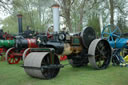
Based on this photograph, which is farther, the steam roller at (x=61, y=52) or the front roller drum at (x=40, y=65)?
the steam roller at (x=61, y=52)

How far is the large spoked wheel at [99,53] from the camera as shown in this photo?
15.8 feet

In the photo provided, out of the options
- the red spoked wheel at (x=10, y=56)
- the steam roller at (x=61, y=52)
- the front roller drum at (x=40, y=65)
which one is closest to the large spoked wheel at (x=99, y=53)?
the steam roller at (x=61, y=52)

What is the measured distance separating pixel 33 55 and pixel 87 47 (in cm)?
193

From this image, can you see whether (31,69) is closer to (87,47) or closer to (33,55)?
(33,55)

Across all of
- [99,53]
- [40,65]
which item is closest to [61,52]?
[40,65]

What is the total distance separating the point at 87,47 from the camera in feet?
17.2

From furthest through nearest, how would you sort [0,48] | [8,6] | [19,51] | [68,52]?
[8,6] → [0,48] → [19,51] → [68,52]

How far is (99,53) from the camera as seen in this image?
5.14m

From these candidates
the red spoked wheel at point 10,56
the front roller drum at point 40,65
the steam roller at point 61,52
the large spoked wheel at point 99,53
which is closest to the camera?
the front roller drum at point 40,65

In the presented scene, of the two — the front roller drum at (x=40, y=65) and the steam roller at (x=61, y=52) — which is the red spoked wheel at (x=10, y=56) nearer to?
the steam roller at (x=61, y=52)

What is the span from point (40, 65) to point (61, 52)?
3.51 feet

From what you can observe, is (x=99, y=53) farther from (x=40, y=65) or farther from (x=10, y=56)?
(x=10, y=56)

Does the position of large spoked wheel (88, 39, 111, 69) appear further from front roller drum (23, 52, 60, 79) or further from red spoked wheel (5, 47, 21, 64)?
red spoked wheel (5, 47, 21, 64)

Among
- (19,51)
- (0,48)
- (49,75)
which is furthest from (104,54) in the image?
(0,48)
